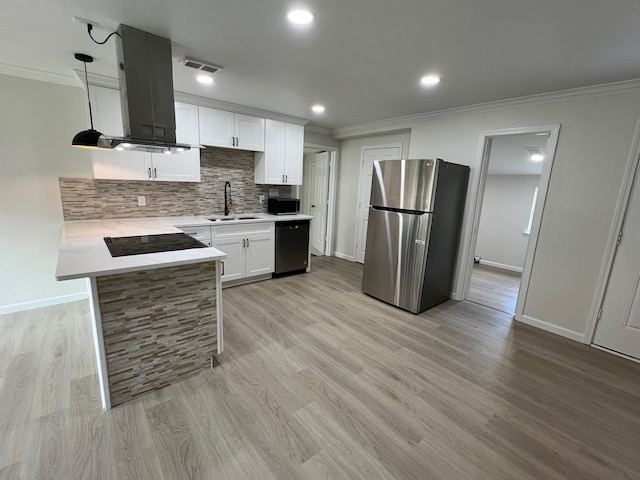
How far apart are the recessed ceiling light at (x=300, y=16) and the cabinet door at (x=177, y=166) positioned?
220 centimetres

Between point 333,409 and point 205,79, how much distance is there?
3.18 meters

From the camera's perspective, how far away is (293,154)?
4387 mm

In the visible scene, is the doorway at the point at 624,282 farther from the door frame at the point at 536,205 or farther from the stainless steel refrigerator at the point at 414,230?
the stainless steel refrigerator at the point at 414,230

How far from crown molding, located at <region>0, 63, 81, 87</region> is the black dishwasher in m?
2.70

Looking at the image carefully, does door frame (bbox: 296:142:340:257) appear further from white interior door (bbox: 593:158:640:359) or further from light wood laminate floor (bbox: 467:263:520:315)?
white interior door (bbox: 593:158:640:359)

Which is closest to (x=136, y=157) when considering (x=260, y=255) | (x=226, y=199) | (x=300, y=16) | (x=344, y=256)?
(x=226, y=199)

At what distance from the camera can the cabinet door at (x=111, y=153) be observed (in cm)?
286

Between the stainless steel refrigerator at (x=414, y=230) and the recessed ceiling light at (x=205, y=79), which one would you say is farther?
the stainless steel refrigerator at (x=414, y=230)

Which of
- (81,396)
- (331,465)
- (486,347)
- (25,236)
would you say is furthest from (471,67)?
(25,236)

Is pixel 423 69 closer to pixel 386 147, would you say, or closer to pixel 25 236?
pixel 386 147

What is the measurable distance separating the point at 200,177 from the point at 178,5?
88.9 inches

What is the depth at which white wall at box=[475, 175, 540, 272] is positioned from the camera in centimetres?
523

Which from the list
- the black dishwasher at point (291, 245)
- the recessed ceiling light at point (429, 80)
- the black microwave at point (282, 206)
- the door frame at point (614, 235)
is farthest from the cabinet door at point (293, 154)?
the door frame at point (614, 235)

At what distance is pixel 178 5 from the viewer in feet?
5.48
